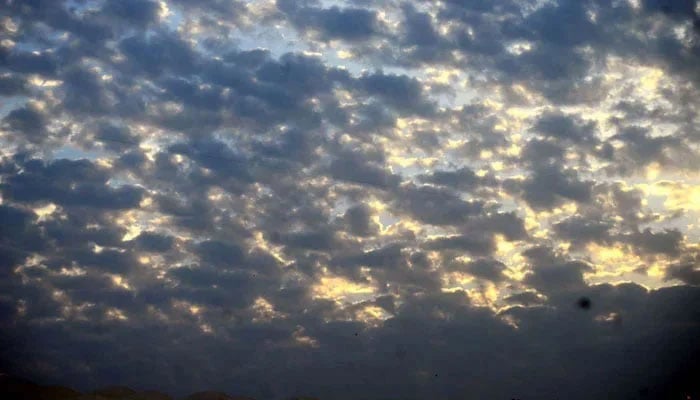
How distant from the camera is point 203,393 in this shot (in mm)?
81250

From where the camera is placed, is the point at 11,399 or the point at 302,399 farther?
the point at 302,399

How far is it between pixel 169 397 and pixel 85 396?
14.1 m

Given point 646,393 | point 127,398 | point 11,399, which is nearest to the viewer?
point 11,399

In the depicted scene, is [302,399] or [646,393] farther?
[646,393]

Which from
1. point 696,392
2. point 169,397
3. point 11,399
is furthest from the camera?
point 696,392

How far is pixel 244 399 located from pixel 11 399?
29694 mm

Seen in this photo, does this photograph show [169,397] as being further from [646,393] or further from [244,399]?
[646,393]

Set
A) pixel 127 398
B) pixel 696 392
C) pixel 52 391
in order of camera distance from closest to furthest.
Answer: pixel 52 391
pixel 127 398
pixel 696 392

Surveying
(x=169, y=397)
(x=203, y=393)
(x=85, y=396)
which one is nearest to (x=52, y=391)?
(x=85, y=396)

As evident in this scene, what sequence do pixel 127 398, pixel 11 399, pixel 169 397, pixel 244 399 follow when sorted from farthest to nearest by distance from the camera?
pixel 244 399
pixel 169 397
pixel 127 398
pixel 11 399

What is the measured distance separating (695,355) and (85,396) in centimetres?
7209

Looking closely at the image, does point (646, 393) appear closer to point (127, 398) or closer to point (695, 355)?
point (695, 355)

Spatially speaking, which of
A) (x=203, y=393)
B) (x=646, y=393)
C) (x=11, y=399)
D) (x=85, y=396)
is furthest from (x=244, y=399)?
(x=646, y=393)

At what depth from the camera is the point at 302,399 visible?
71.1 metres
